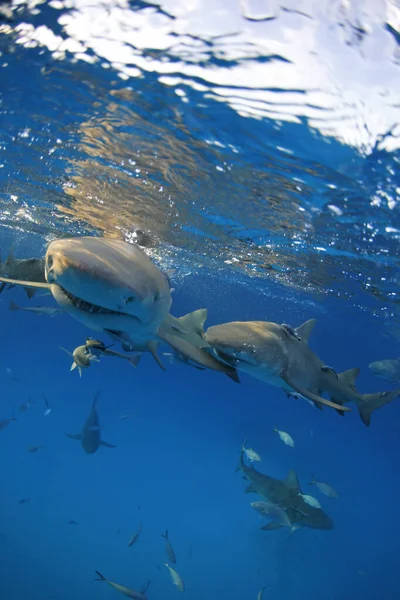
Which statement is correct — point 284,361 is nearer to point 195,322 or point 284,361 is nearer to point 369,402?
point 195,322

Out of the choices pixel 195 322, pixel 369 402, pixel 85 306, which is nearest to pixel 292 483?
pixel 369 402

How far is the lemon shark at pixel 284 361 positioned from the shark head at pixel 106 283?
1075mm

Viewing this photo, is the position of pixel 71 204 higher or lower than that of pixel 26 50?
lower

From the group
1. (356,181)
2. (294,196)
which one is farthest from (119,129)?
(356,181)

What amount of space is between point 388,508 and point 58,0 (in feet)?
358

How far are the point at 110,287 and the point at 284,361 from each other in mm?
2953

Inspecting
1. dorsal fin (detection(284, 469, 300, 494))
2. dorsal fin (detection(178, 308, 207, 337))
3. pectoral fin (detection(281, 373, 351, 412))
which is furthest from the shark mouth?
dorsal fin (detection(284, 469, 300, 494))

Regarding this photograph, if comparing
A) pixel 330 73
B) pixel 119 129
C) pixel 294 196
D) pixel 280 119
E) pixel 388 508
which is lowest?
pixel 388 508

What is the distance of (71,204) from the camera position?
673 inches

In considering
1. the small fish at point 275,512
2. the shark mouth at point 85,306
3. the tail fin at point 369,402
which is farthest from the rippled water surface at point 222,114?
the small fish at point 275,512

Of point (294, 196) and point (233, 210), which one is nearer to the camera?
point (294, 196)

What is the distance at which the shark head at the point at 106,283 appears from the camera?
2.24 metres

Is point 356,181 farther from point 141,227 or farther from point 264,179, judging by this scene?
point 141,227

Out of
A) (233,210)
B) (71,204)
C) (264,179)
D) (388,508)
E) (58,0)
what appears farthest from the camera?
(388,508)
